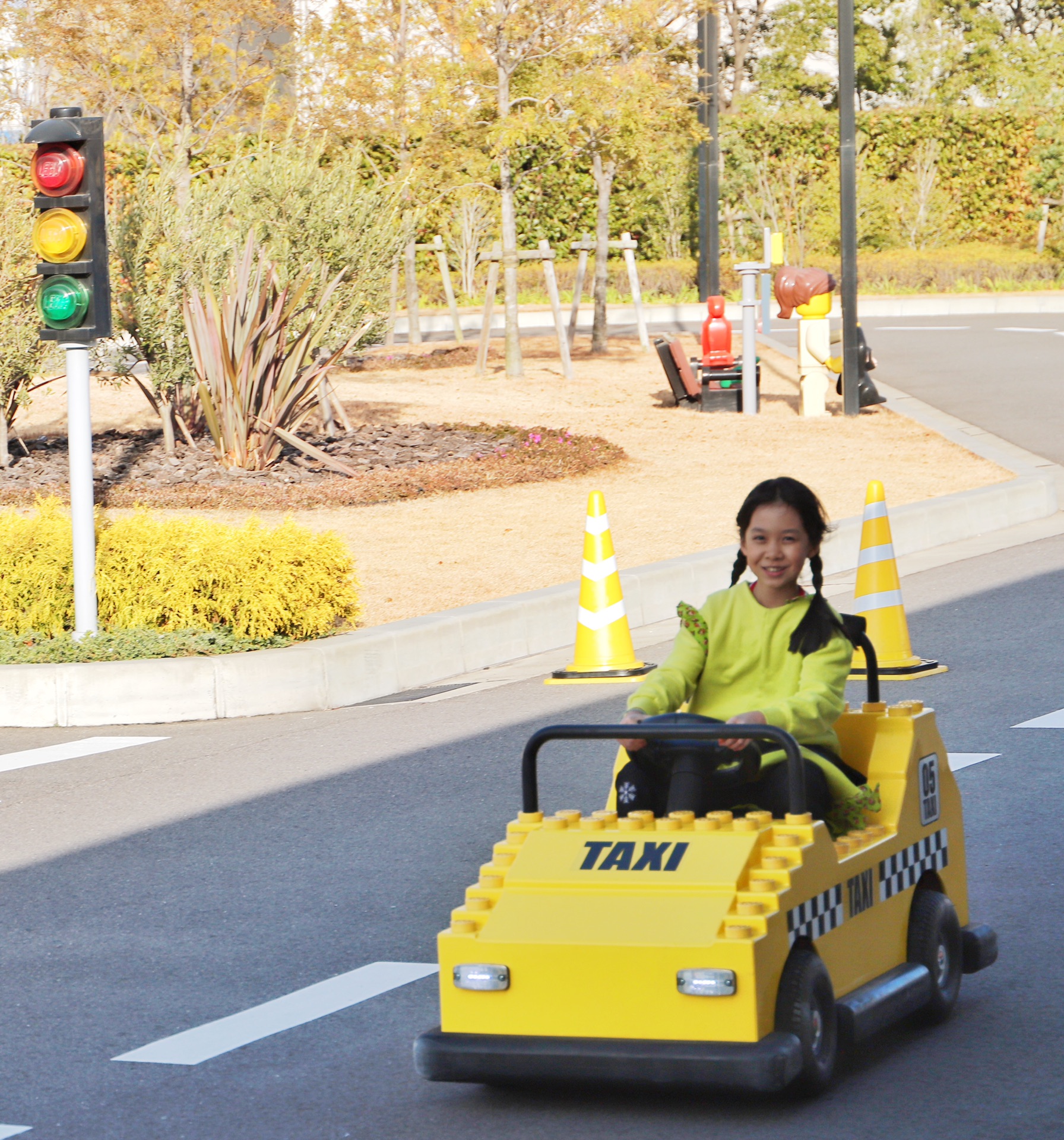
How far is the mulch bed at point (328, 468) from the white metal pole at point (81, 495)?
502 centimetres

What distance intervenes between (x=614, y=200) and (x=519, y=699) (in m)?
33.0

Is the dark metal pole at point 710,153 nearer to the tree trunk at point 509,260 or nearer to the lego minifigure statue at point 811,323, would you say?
the tree trunk at point 509,260

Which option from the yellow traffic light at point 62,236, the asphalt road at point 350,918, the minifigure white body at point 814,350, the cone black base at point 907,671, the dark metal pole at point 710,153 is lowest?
the asphalt road at point 350,918

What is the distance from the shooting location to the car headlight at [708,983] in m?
3.78

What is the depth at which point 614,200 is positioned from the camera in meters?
40.9

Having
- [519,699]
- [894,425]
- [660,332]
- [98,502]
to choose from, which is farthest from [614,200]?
[519,699]

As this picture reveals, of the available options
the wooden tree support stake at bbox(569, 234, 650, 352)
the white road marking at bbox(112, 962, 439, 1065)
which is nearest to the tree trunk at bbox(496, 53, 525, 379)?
the wooden tree support stake at bbox(569, 234, 650, 352)

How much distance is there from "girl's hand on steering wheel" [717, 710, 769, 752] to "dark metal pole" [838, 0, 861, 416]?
15.2 metres

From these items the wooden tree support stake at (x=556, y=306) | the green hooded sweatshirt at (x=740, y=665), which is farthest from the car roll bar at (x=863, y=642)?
the wooden tree support stake at (x=556, y=306)

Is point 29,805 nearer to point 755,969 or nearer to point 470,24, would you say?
point 755,969

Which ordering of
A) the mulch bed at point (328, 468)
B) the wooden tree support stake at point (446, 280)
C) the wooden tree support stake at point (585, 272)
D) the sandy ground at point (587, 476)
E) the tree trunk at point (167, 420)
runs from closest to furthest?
the sandy ground at point (587, 476), the mulch bed at point (328, 468), the tree trunk at point (167, 420), the wooden tree support stake at point (585, 272), the wooden tree support stake at point (446, 280)

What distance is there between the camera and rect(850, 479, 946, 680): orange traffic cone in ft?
29.9

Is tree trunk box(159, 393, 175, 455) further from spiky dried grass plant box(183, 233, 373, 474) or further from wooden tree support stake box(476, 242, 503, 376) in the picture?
wooden tree support stake box(476, 242, 503, 376)

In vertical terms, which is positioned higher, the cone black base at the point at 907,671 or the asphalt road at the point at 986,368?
the asphalt road at the point at 986,368
